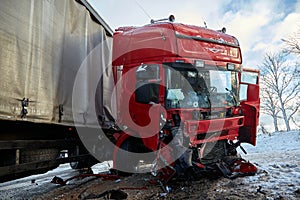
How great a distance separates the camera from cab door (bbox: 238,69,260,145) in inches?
238

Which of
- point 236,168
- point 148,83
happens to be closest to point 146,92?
point 148,83

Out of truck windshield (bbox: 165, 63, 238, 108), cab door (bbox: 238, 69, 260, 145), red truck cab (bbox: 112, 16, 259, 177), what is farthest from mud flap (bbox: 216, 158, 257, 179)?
truck windshield (bbox: 165, 63, 238, 108)

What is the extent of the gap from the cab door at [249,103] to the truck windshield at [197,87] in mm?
583

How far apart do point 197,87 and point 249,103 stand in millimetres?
1789

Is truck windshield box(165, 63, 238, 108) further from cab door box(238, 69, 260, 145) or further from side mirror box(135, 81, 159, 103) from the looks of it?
cab door box(238, 69, 260, 145)

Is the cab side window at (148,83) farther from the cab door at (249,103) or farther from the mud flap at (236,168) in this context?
the cab door at (249,103)

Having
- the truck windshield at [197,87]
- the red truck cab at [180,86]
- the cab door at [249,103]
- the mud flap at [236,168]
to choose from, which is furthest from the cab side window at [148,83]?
the cab door at [249,103]

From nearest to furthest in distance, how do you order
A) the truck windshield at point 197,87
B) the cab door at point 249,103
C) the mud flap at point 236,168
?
the mud flap at point 236,168 → the truck windshield at point 197,87 → the cab door at point 249,103

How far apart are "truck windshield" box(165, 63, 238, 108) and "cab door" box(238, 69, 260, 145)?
1.91 feet

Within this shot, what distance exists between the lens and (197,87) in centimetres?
532

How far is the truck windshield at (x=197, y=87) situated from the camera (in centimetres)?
506

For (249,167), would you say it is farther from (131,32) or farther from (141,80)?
(131,32)

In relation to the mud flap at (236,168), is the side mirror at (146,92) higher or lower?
higher

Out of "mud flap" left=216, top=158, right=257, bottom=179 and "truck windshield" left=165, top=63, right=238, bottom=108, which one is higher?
"truck windshield" left=165, top=63, right=238, bottom=108
